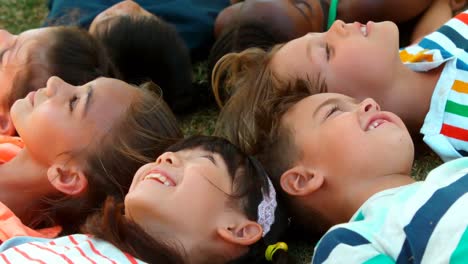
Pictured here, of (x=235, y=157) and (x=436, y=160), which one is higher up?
(x=235, y=157)

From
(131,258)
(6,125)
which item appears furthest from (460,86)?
(6,125)

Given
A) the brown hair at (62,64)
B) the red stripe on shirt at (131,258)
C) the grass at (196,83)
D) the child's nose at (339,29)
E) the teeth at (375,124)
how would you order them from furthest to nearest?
1. the brown hair at (62,64)
2. the child's nose at (339,29)
3. the grass at (196,83)
4. the teeth at (375,124)
5. the red stripe on shirt at (131,258)

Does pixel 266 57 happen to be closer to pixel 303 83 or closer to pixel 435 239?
pixel 303 83

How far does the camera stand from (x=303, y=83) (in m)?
1.52

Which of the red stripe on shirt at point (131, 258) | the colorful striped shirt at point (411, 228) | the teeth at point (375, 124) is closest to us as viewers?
the colorful striped shirt at point (411, 228)

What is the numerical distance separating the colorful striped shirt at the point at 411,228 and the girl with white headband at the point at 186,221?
0.15 meters

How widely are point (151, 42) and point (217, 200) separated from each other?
770 millimetres

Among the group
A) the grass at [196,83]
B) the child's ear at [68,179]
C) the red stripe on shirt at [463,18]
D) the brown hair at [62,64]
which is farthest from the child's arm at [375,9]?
the child's ear at [68,179]

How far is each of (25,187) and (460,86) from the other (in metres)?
1.11

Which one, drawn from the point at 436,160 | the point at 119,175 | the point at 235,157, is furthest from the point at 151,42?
the point at 436,160

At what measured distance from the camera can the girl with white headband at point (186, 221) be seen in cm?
119

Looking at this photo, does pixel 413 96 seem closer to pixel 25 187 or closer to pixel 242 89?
pixel 242 89

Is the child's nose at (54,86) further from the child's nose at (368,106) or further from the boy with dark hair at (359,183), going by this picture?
the child's nose at (368,106)

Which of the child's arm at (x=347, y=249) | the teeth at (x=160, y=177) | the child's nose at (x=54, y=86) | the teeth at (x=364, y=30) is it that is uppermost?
the teeth at (x=364, y=30)
